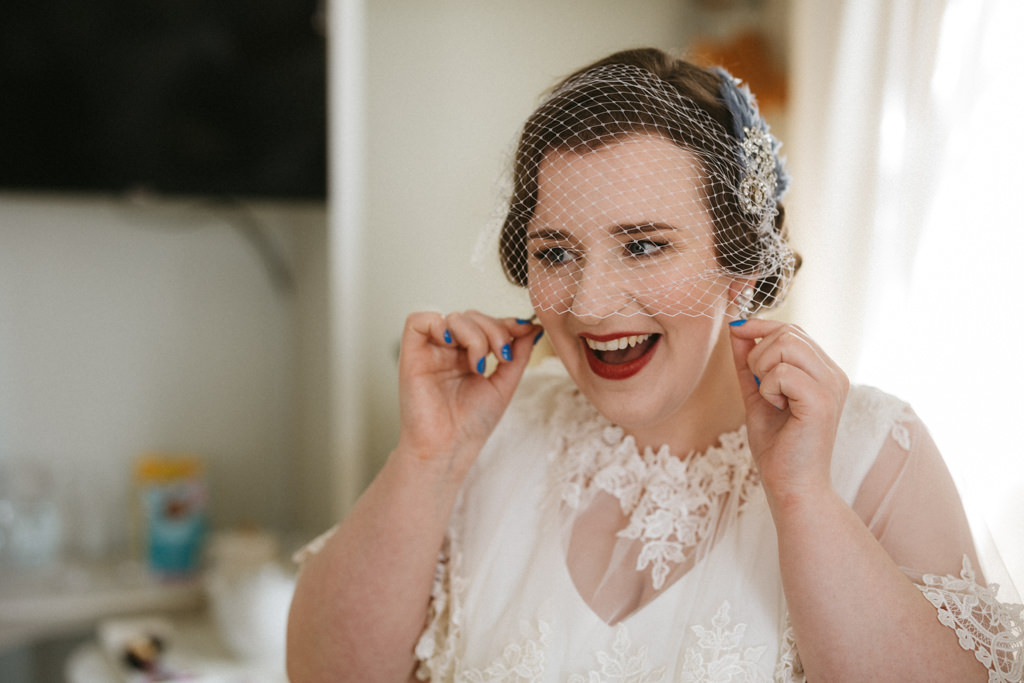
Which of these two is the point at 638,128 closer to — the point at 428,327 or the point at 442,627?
the point at 428,327

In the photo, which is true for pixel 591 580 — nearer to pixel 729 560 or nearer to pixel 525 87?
pixel 729 560

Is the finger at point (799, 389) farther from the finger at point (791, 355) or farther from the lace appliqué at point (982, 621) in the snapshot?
the lace appliqué at point (982, 621)

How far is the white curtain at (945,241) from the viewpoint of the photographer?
101cm

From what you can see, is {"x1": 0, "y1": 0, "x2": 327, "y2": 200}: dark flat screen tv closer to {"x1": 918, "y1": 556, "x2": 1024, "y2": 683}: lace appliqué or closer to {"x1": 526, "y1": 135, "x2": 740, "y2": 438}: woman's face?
{"x1": 526, "y1": 135, "x2": 740, "y2": 438}: woman's face

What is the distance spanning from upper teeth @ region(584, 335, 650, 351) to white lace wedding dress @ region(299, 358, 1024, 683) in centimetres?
18

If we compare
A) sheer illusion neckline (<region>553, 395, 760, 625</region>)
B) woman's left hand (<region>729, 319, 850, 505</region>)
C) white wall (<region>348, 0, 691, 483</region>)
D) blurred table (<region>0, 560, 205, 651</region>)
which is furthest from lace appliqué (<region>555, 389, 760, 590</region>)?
blurred table (<region>0, 560, 205, 651</region>)

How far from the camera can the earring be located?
1.12 metres

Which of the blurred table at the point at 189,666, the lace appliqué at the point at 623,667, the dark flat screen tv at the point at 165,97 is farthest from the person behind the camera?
the dark flat screen tv at the point at 165,97

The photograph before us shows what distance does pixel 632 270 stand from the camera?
104cm

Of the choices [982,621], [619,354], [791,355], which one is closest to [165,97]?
[619,354]

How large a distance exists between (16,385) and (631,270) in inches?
74.0

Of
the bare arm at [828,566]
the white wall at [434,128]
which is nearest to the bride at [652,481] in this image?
the bare arm at [828,566]

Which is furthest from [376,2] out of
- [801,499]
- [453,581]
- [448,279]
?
[801,499]

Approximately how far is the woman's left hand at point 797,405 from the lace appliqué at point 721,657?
168 millimetres
